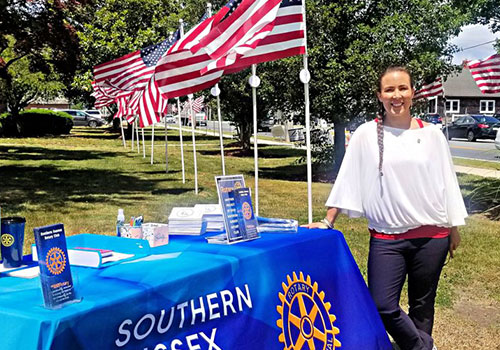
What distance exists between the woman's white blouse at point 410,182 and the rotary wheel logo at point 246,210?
0.75m

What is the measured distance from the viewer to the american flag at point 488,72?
11.2 metres

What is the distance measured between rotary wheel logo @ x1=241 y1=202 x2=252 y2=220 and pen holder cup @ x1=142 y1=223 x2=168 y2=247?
51 centimetres

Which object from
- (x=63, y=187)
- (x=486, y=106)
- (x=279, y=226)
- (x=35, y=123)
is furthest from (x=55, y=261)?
(x=486, y=106)

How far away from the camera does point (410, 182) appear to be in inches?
144

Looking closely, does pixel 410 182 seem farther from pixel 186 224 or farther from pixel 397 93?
pixel 186 224

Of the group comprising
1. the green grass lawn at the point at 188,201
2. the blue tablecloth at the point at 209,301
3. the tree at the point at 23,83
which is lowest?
the green grass lawn at the point at 188,201

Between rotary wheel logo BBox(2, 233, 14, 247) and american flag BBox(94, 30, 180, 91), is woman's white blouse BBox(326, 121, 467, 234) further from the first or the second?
american flag BBox(94, 30, 180, 91)

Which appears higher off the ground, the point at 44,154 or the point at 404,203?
the point at 404,203

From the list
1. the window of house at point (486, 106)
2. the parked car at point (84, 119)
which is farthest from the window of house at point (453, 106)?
the parked car at point (84, 119)

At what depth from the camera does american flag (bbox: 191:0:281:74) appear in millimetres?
5488

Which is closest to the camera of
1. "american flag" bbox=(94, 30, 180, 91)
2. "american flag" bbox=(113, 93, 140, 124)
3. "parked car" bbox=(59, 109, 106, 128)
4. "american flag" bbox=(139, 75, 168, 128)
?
"american flag" bbox=(139, 75, 168, 128)

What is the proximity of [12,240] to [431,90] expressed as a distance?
13.7 metres

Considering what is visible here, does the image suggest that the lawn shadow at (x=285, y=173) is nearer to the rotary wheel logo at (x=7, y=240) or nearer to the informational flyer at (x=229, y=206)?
the informational flyer at (x=229, y=206)

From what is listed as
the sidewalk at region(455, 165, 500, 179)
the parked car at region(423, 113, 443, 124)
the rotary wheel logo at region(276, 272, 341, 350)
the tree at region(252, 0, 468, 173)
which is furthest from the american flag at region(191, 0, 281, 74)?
the sidewalk at region(455, 165, 500, 179)
